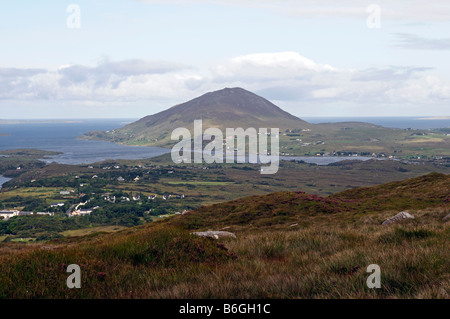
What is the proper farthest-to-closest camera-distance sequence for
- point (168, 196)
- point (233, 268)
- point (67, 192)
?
point (67, 192), point (168, 196), point (233, 268)

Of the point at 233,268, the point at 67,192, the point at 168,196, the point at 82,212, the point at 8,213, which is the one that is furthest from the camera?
the point at 67,192

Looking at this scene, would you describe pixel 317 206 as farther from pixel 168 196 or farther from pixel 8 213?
pixel 168 196

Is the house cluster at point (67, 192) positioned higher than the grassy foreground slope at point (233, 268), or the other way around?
the grassy foreground slope at point (233, 268)

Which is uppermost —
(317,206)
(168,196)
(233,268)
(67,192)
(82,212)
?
(233,268)

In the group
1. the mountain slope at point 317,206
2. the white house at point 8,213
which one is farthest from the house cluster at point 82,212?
the mountain slope at point 317,206

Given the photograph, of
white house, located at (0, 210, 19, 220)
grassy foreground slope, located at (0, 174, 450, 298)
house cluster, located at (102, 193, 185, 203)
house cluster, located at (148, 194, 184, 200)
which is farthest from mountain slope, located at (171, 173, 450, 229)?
house cluster, located at (148, 194, 184, 200)

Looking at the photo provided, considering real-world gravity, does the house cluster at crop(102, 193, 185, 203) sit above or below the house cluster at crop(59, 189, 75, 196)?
below

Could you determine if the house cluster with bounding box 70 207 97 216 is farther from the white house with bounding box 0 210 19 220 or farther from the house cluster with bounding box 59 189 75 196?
the house cluster with bounding box 59 189 75 196

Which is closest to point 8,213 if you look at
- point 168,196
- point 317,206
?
point 168,196

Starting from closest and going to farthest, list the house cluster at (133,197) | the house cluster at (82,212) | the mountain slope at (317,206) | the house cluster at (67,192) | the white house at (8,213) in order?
1. the mountain slope at (317,206)
2. the white house at (8,213)
3. the house cluster at (82,212)
4. the house cluster at (133,197)
5. the house cluster at (67,192)

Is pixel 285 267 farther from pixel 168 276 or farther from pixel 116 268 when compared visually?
pixel 116 268

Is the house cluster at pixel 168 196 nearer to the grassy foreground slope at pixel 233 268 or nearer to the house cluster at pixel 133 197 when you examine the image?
the house cluster at pixel 133 197
